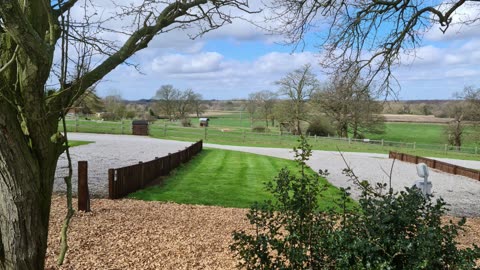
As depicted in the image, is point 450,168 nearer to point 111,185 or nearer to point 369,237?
point 111,185

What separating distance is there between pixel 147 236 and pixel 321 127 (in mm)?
44587

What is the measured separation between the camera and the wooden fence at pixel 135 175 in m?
9.01

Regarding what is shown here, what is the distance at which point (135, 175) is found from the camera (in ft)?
33.9

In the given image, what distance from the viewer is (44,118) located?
2924 mm

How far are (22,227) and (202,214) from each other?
16.5 ft

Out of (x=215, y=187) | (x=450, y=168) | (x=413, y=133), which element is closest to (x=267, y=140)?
(x=450, y=168)

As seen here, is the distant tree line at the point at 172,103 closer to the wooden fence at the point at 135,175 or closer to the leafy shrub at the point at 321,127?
the leafy shrub at the point at 321,127

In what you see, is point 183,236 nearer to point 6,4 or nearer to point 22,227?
point 22,227

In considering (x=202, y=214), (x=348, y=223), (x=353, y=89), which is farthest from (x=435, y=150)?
(x=348, y=223)

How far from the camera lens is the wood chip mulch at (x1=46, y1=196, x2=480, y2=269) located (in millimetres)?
4934

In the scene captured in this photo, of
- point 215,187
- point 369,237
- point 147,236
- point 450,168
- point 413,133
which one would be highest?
point 369,237

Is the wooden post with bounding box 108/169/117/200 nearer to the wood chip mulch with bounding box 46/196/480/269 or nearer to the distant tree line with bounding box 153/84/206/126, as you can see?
the wood chip mulch with bounding box 46/196/480/269

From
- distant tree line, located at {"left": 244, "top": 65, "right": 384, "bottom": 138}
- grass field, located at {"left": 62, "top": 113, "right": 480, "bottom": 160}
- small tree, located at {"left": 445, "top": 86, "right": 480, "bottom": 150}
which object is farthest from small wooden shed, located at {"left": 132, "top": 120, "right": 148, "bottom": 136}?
small tree, located at {"left": 445, "top": 86, "right": 480, "bottom": 150}

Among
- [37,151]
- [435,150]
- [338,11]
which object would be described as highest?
[338,11]
